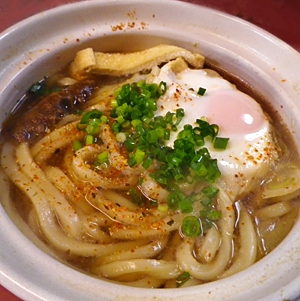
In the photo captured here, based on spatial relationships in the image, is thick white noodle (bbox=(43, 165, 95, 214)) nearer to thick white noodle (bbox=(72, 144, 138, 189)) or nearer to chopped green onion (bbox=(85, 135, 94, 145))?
thick white noodle (bbox=(72, 144, 138, 189))

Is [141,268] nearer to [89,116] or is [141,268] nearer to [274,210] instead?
[274,210]

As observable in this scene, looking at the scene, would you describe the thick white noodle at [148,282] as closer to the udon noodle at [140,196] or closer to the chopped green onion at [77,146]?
the udon noodle at [140,196]

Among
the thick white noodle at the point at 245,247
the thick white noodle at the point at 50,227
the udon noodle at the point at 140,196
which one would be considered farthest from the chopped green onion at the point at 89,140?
the thick white noodle at the point at 245,247

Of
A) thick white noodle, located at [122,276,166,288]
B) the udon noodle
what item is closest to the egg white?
the udon noodle

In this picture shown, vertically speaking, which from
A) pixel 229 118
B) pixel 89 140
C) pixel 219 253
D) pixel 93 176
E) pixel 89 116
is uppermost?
pixel 229 118

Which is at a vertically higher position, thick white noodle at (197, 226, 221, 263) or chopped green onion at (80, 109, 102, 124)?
chopped green onion at (80, 109, 102, 124)

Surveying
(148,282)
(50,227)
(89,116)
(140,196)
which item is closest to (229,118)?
(140,196)
